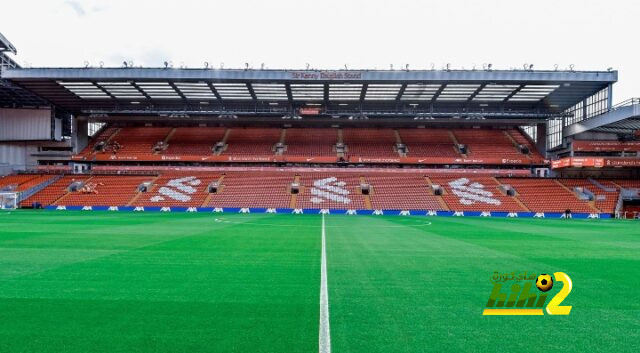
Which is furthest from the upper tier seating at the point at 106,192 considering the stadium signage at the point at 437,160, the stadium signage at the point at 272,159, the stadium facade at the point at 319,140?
the stadium signage at the point at 437,160

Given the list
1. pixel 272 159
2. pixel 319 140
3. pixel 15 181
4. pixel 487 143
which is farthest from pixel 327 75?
pixel 15 181

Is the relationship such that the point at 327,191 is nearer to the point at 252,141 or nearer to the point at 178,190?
the point at 252,141

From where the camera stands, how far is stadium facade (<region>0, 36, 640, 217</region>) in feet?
138

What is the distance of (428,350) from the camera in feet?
15.9

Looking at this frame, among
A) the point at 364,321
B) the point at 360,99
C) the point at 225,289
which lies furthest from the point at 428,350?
the point at 360,99

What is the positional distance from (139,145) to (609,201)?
5521 cm

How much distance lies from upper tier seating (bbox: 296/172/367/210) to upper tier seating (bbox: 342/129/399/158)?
4381 mm

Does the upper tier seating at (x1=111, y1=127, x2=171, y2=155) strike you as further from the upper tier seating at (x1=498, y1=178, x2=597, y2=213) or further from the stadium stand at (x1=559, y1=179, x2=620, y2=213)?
the stadium stand at (x1=559, y1=179, x2=620, y2=213)

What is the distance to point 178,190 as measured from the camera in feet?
153

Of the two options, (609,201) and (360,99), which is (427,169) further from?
(609,201)

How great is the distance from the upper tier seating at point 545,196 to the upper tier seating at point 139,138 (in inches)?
1724

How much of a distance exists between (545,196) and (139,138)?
165ft

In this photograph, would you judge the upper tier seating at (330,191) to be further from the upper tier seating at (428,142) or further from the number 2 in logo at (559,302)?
the number 2 in logo at (559,302)

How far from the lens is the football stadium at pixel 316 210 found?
589cm
